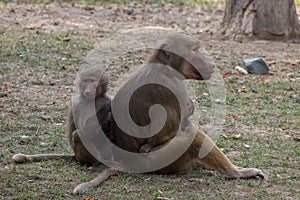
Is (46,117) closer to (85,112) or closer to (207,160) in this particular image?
(85,112)

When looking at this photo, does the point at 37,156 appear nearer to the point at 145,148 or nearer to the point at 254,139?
the point at 145,148

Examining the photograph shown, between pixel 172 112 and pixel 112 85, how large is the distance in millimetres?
3774

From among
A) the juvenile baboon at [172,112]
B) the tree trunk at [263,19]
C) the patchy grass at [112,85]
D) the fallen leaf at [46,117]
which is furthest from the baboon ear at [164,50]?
the tree trunk at [263,19]

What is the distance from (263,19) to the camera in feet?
37.3

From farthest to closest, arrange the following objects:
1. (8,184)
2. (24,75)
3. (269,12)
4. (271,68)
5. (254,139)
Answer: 1. (269,12)
2. (271,68)
3. (24,75)
4. (254,139)
5. (8,184)

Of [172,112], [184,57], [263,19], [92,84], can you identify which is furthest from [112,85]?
[172,112]

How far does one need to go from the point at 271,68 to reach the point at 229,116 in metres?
2.63

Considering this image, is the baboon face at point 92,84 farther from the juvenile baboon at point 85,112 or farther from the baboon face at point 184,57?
the baboon face at point 184,57

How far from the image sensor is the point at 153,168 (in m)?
5.61

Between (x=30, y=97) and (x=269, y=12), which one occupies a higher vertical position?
(x=269, y=12)

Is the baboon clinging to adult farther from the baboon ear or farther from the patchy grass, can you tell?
the baboon ear

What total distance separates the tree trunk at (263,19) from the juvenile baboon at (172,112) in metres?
5.79

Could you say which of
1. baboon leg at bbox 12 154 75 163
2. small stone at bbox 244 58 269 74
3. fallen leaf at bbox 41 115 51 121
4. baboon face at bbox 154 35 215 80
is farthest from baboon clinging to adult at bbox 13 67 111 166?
small stone at bbox 244 58 269 74

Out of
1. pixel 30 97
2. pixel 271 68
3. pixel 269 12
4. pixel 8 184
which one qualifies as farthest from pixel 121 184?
pixel 269 12
